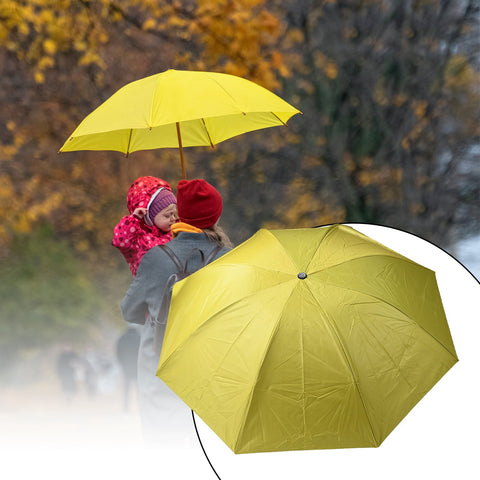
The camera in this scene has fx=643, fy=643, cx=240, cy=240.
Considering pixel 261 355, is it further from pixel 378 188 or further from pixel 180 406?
pixel 378 188

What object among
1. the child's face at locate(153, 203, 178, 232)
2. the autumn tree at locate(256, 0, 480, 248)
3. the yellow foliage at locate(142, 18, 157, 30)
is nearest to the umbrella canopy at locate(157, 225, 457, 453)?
the child's face at locate(153, 203, 178, 232)

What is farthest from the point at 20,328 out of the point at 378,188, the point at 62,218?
the point at 378,188

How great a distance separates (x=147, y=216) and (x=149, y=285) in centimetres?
85

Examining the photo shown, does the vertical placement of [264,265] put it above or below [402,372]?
above

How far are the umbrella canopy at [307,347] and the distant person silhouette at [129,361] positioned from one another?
13.5 feet

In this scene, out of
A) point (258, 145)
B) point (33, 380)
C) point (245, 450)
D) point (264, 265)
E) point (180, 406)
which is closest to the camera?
point (245, 450)

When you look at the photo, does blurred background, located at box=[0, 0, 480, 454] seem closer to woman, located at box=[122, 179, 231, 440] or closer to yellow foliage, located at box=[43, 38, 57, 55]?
yellow foliage, located at box=[43, 38, 57, 55]

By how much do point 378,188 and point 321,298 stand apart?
18.8 feet

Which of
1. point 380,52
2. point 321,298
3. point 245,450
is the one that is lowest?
point 245,450

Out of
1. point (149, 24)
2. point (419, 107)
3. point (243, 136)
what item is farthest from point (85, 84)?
point (419, 107)

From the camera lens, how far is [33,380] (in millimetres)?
6641

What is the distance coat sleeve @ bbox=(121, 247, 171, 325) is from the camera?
291 centimetres

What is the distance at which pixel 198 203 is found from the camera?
2.89m

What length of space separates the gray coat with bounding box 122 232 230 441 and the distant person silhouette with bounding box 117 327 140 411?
2.95 m
